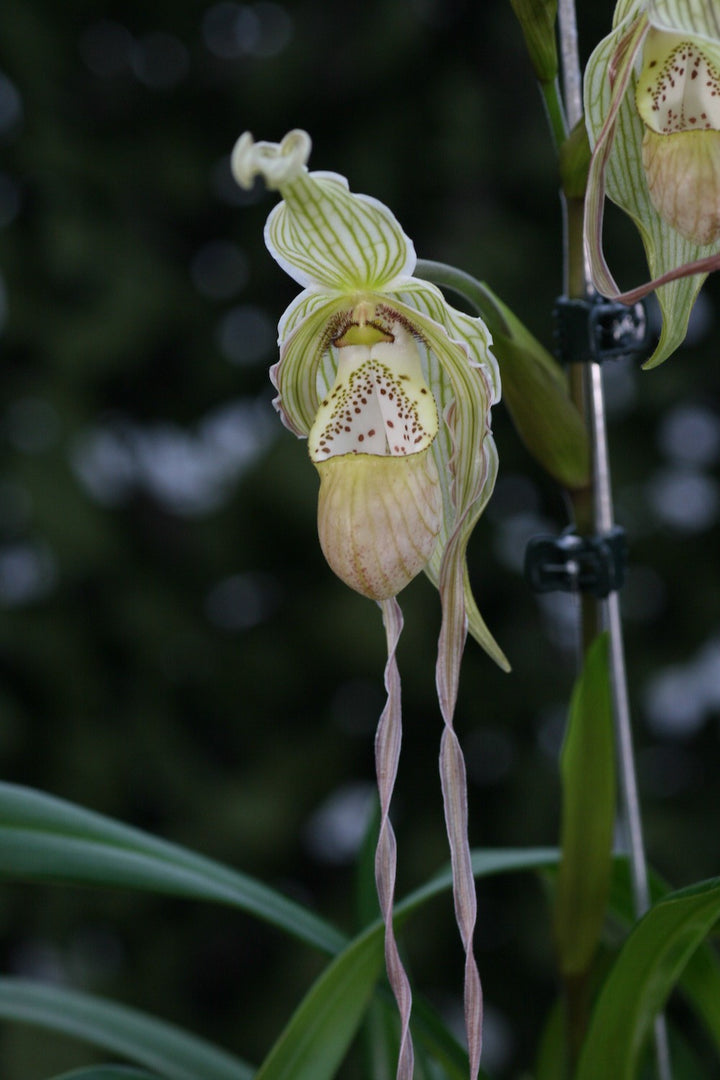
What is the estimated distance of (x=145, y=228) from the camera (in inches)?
51.1

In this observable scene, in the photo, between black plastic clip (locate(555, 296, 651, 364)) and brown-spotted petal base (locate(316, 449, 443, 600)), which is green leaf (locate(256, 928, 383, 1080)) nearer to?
brown-spotted petal base (locate(316, 449, 443, 600))

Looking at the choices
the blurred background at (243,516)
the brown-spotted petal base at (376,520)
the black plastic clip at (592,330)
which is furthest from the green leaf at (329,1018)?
the blurred background at (243,516)

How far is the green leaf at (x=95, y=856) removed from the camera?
0.53m

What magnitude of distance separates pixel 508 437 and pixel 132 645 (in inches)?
19.6

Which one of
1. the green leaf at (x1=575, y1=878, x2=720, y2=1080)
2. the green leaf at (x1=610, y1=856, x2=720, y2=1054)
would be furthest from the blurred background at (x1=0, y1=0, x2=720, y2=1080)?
the green leaf at (x1=575, y1=878, x2=720, y2=1080)

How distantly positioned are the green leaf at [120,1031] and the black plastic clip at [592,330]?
1.52ft

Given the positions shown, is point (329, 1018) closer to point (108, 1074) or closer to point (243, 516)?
point (108, 1074)

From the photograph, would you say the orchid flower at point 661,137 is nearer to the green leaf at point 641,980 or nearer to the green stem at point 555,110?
the green stem at point 555,110

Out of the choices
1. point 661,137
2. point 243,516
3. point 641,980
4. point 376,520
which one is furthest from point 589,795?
point 243,516

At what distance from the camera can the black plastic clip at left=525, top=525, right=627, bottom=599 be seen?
56 cm

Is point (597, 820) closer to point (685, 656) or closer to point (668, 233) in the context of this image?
point (668, 233)

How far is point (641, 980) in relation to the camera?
0.54 m

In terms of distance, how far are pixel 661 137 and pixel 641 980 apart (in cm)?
39

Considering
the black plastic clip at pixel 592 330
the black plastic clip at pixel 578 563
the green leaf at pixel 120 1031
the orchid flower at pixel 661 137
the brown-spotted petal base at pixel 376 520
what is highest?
the orchid flower at pixel 661 137
